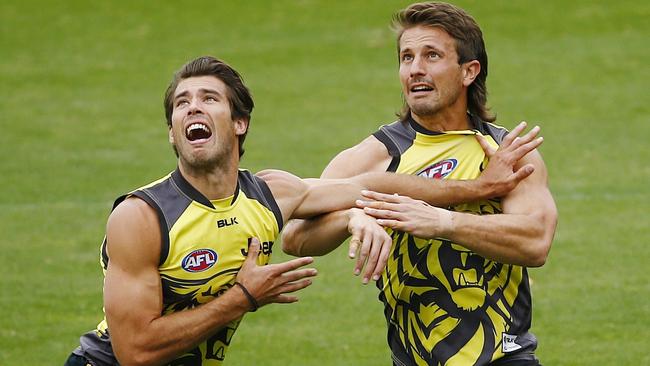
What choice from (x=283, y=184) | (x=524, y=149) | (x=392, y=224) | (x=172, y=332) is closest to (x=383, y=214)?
(x=392, y=224)

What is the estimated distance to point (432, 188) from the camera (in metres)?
7.17

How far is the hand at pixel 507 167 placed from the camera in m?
7.14

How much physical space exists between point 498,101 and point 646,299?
351 inches

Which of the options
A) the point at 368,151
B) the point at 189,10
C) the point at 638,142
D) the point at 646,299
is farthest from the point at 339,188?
the point at 189,10

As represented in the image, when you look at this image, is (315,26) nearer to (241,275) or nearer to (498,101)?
(498,101)

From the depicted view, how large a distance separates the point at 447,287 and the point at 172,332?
5.34ft

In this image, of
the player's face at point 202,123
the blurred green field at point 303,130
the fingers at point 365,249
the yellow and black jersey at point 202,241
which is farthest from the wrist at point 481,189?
the blurred green field at point 303,130

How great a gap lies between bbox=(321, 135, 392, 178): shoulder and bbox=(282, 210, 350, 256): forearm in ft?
1.22

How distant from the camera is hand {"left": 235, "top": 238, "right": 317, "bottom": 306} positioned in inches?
258

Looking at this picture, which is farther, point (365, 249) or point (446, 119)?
point (446, 119)

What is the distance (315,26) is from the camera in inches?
988

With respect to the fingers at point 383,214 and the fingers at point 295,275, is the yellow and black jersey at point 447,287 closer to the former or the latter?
the fingers at point 383,214

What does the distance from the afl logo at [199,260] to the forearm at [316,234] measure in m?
0.72

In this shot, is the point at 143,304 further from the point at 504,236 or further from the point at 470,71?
the point at 470,71
